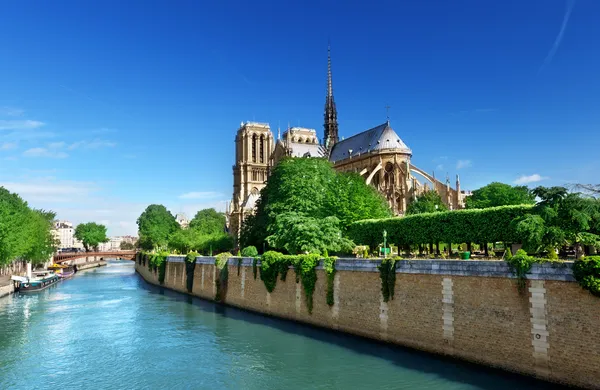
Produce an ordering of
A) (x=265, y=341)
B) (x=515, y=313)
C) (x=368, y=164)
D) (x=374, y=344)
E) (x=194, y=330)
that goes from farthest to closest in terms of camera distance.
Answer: (x=368, y=164) < (x=194, y=330) < (x=265, y=341) < (x=374, y=344) < (x=515, y=313)

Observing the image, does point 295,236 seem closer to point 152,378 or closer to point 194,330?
point 194,330

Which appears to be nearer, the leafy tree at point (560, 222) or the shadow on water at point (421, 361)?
the shadow on water at point (421, 361)

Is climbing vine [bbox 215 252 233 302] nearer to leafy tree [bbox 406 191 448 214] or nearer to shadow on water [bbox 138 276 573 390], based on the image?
shadow on water [bbox 138 276 573 390]

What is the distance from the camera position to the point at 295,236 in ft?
115

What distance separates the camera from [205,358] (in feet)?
71.8

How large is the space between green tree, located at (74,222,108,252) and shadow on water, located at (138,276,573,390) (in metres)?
116

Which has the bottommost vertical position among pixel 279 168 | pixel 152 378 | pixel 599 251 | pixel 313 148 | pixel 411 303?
pixel 152 378

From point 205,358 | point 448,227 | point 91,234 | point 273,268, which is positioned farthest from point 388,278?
point 91,234

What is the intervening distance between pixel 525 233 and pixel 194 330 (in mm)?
18216

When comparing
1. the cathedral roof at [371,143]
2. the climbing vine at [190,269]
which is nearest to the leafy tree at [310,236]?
the climbing vine at [190,269]

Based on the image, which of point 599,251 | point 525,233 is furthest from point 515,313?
point 599,251

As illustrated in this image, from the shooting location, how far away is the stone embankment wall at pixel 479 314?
1576cm

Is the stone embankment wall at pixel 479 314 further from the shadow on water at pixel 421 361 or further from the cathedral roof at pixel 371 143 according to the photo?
the cathedral roof at pixel 371 143

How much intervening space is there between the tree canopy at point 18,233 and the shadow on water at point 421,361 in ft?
94.3
